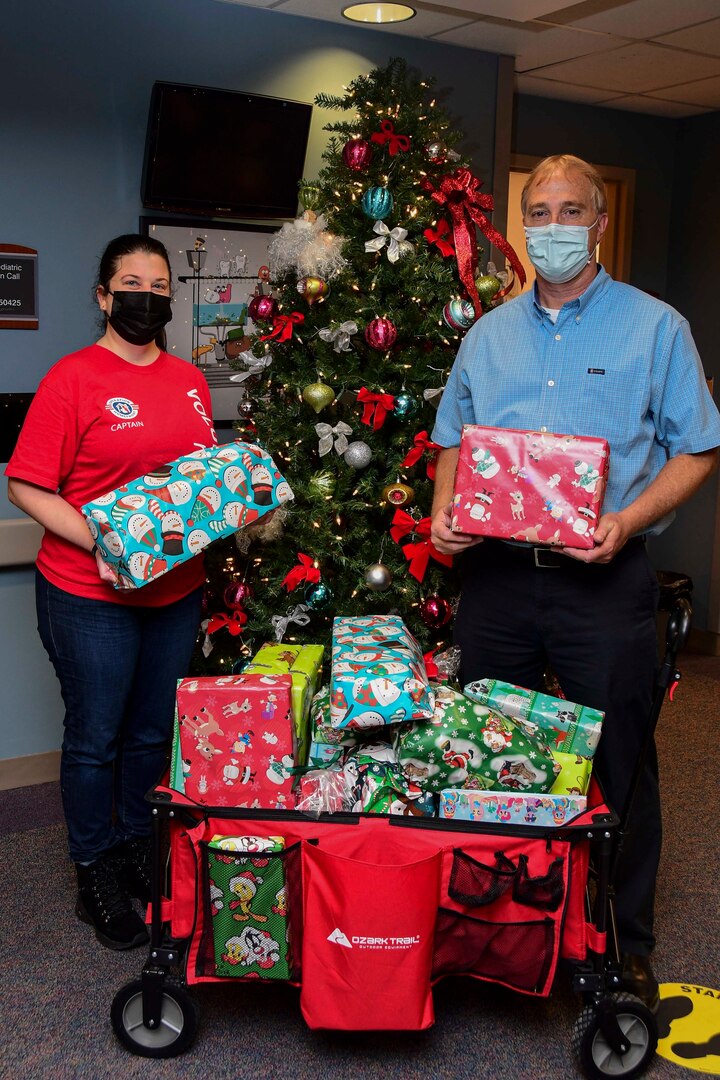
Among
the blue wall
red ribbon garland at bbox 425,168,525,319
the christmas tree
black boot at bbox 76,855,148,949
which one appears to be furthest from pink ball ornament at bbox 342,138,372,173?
black boot at bbox 76,855,148,949

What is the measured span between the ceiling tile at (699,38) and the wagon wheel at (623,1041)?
10.7 ft

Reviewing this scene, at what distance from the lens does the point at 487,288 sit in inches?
108

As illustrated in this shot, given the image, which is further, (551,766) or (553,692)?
(553,692)

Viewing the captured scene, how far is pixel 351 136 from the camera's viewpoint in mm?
2789

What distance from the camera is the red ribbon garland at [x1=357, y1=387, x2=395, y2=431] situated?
2.68 metres

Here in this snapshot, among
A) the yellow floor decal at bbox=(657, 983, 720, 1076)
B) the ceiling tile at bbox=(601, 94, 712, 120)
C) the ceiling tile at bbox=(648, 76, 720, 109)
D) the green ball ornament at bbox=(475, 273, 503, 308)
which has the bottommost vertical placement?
the yellow floor decal at bbox=(657, 983, 720, 1076)

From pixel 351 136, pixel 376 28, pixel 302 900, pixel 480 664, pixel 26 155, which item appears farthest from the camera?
pixel 376 28

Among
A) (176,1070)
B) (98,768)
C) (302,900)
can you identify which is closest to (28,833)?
(98,768)

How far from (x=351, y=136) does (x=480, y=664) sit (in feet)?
5.10

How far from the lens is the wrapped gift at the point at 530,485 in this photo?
189cm

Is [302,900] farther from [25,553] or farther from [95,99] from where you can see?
[95,99]

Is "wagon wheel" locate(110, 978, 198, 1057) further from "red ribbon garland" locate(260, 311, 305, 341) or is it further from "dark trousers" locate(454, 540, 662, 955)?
"red ribbon garland" locate(260, 311, 305, 341)

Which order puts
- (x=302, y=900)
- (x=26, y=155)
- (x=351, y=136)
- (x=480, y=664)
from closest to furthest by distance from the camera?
(x=302, y=900)
(x=480, y=664)
(x=351, y=136)
(x=26, y=155)

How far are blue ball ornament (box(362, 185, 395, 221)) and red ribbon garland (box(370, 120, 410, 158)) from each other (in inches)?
5.6
